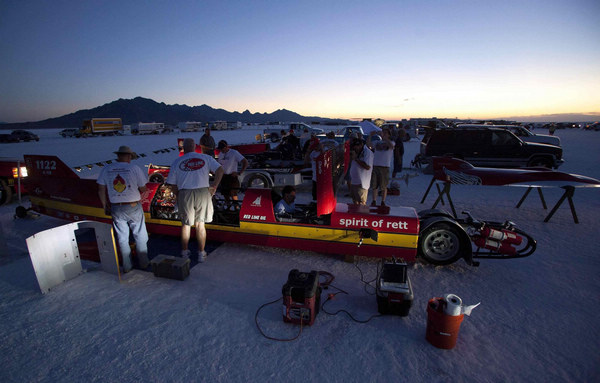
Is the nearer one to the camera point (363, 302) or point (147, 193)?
point (363, 302)

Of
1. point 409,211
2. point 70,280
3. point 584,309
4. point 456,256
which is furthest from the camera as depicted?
point 409,211

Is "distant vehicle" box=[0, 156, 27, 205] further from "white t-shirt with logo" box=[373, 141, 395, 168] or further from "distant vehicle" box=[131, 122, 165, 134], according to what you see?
"distant vehicle" box=[131, 122, 165, 134]

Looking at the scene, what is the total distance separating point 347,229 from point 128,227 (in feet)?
11.4

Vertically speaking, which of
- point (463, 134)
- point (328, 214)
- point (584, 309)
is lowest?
point (584, 309)

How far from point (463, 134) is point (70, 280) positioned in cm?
1348

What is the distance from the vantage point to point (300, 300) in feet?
10.6

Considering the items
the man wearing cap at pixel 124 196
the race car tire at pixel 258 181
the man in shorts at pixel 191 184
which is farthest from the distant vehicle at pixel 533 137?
the man wearing cap at pixel 124 196

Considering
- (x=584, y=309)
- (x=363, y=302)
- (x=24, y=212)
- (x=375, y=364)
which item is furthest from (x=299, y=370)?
(x=24, y=212)

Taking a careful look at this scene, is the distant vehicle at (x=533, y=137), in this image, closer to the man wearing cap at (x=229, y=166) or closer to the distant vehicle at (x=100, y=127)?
the man wearing cap at (x=229, y=166)

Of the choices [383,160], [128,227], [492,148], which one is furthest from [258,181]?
[492,148]

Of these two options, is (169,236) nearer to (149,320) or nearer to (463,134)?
(149,320)

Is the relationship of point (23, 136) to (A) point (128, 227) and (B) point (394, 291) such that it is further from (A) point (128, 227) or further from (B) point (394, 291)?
(B) point (394, 291)

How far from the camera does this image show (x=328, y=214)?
4.76 m

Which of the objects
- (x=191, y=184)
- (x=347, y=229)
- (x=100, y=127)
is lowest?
(x=347, y=229)
